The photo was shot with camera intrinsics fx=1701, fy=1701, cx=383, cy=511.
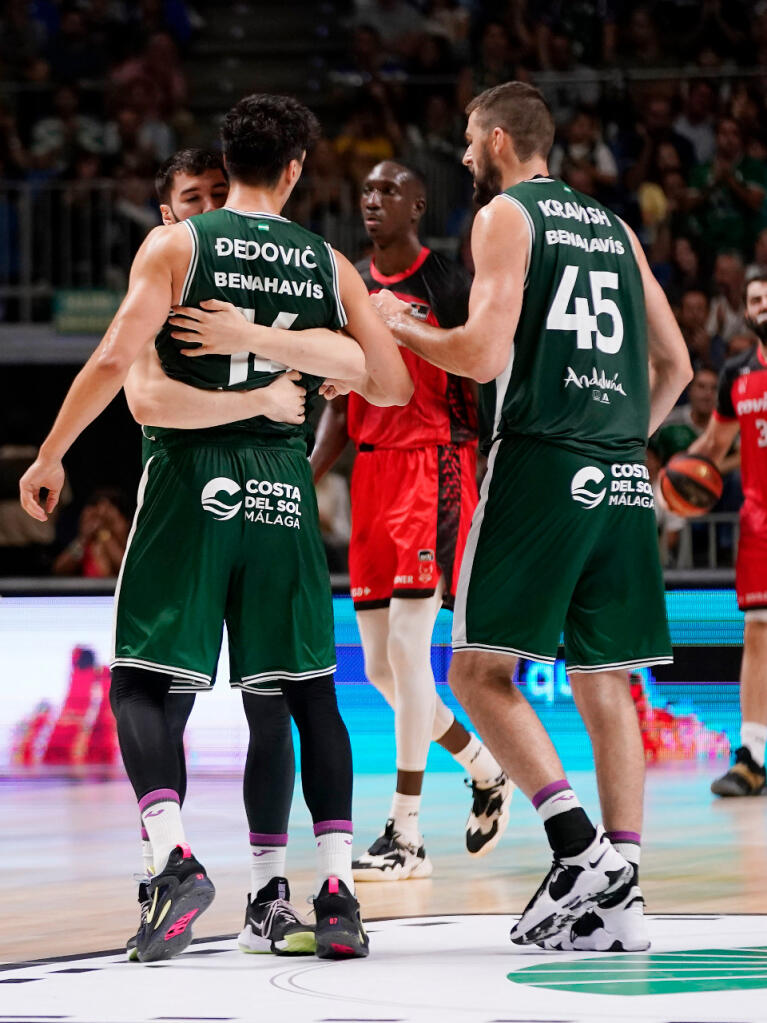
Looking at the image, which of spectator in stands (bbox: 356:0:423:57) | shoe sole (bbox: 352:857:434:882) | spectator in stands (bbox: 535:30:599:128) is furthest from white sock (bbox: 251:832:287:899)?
spectator in stands (bbox: 356:0:423:57)

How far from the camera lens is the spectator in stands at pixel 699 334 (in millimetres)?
12312

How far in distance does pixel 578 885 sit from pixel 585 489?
0.93 meters

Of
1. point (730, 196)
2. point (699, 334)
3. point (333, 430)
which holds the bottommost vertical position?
point (333, 430)

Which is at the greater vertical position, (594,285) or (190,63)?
(190,63)

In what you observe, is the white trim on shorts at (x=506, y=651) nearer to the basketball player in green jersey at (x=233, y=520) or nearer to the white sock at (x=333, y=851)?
the basketball player in green jersey at (x=233, y=520)

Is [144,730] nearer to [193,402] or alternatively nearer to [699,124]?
[193,402]

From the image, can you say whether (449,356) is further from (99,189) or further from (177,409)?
(99,189)


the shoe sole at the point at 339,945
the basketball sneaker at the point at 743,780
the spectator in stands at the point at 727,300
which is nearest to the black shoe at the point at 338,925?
the shoe sole at the point at 339,945

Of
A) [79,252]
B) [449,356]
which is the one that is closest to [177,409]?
[449,356]

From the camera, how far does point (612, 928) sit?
3.80 metres

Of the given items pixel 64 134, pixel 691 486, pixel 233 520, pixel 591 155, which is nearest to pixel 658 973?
pixel 233 520

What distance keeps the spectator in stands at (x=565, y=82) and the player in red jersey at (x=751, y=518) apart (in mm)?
6963

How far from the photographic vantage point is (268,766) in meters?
3.93

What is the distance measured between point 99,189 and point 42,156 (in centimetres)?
109
